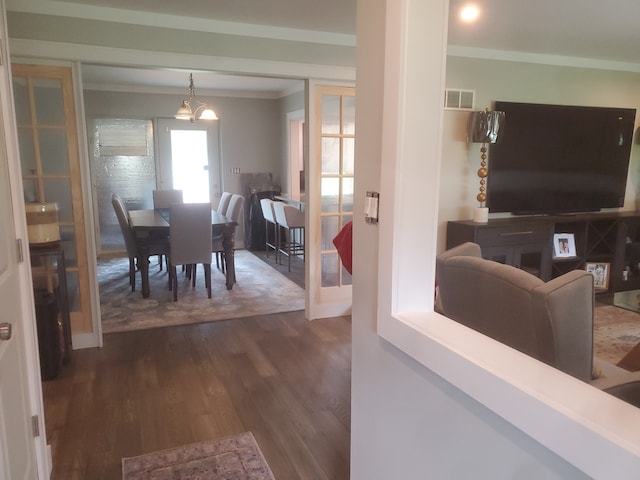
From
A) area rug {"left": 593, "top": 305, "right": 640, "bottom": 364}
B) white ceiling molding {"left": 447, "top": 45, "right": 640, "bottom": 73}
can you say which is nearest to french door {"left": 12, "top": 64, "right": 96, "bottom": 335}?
white ceiling molding {"left": 447, "top": 45, "right": 640, "bottom": 73}

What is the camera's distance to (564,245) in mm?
4426

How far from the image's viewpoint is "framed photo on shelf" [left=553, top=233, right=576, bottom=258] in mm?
4398

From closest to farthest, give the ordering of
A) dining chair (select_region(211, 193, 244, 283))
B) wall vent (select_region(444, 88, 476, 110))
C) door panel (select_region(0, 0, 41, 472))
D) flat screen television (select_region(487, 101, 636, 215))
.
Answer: door panel (select_region(0, 0, 41, 472)) < wall vent (select_region(444, 88, 476, 110)) < flat screen television (select_region(487, 101, 636, 215)) < dining chair (select_region(211, 193, 244, 283))

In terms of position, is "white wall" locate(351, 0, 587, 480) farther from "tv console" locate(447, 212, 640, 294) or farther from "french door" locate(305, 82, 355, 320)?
"tv console" locate(447, 212, 640, 294)

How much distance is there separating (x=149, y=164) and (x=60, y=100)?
11.7ft

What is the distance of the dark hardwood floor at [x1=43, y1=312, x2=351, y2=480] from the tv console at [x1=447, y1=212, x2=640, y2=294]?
57.0 inches

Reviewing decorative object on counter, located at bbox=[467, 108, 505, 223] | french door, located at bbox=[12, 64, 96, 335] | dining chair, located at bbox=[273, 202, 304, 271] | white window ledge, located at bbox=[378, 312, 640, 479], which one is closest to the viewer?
white window ledge, located at bbox=[378, 312, 640, 479]

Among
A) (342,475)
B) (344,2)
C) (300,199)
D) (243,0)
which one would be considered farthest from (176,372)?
(300,199)

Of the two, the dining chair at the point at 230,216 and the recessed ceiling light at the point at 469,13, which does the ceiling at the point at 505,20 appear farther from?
the dining chair at the point at 230,216

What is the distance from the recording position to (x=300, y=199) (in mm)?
6820

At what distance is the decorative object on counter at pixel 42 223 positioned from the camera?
289 cm

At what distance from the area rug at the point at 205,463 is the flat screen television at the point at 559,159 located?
→ 315 cm

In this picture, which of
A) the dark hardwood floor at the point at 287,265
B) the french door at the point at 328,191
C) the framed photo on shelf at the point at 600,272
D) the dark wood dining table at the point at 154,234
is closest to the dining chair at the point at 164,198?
the dark wood dining table at the point at 154,234

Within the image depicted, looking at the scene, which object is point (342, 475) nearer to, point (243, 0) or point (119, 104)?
point (243, 0)
